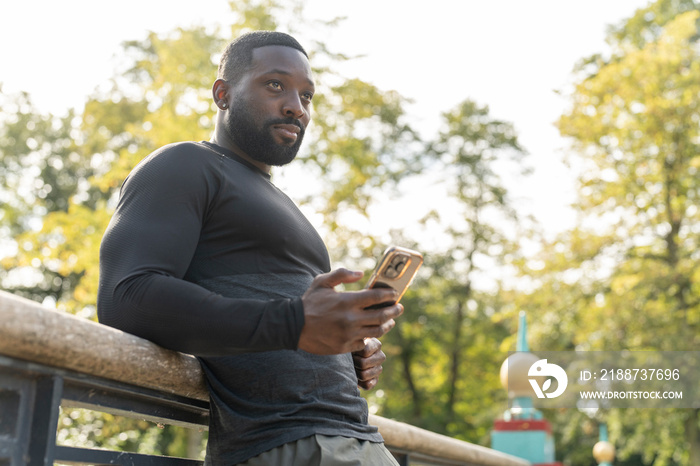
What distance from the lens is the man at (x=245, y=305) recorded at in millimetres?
1483

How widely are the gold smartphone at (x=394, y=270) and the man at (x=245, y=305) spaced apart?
0.04m

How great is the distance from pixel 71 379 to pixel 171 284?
26cm

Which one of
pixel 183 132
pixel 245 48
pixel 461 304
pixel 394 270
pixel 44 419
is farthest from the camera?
pixel 461 304

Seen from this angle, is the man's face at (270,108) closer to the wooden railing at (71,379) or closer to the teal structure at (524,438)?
the wooden railing at (71,379)

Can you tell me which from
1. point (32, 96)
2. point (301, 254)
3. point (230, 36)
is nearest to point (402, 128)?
point (230, 36)

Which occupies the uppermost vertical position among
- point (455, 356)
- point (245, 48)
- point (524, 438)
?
point (455, 356)

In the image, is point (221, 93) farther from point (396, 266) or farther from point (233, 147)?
point (396, 266)

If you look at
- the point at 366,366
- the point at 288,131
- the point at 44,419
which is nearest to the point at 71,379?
the point at 44,419

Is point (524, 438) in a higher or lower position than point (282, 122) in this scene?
lower

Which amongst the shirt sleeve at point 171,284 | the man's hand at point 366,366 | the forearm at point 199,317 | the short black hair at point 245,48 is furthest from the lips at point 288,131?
the forearm at point 199,317

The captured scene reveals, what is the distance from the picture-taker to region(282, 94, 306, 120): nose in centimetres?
214

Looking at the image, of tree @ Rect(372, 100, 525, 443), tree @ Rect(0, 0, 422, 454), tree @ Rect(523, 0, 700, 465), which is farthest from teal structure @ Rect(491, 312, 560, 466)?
tree @ Rect(372, 100, 525, 443)

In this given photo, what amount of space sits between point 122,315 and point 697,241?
54.1 feet

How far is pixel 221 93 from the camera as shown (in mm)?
2289
